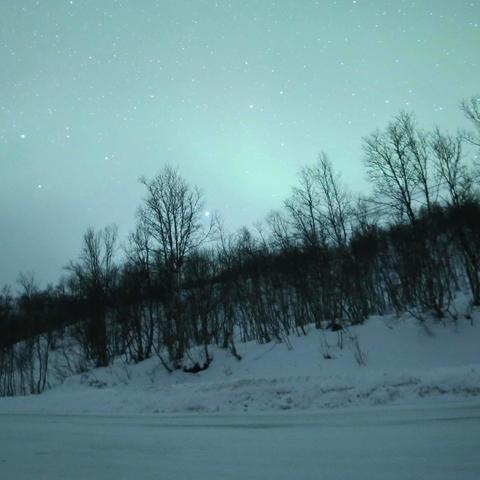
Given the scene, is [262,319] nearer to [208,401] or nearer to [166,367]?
[166,367]

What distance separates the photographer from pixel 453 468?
4.94 m

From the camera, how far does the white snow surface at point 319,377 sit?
11.9 metres

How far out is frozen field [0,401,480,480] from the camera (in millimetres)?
5383

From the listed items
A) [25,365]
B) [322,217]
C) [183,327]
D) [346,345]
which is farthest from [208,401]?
[25,365]

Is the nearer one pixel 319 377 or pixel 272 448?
pixel 272 448

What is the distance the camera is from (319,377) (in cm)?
1501

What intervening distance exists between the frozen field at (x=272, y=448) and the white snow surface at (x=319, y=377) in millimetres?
1487

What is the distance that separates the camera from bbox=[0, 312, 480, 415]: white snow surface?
11.9 m

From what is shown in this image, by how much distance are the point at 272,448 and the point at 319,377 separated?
330 inches

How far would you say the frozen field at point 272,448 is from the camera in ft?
17.7

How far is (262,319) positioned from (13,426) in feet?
58.3

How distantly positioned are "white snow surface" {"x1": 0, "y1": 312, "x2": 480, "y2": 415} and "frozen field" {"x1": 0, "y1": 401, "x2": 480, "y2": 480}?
149 centimetres

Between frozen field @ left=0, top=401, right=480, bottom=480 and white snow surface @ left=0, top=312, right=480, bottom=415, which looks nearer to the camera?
frozen field @ left=0, top=401, right=480, bottom=480

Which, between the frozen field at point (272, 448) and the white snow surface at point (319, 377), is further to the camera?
the white snow surface at point (319, 377)
